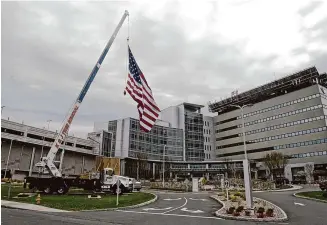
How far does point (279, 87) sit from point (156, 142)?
54.6 metres

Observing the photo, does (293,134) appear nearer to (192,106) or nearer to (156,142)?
(192,106)

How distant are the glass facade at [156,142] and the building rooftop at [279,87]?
2721 centimetres

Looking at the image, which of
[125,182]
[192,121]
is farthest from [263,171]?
[125,182]

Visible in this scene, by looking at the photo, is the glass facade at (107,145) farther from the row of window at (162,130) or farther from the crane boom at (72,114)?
the crane boom at (72,114)

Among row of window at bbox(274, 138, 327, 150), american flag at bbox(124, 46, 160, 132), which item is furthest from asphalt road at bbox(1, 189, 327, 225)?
row of window at bbox(274, 138, 327, 150)

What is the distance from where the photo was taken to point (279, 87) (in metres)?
107

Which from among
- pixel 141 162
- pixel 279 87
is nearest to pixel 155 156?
pixel 141 162

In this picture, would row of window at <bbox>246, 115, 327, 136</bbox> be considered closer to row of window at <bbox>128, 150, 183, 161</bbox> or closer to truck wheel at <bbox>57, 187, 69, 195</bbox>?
row of window at <bbox>128, 150, 183, 161</bbox>

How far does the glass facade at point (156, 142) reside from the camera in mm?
110500

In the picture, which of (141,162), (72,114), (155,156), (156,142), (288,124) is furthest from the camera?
(156,142)

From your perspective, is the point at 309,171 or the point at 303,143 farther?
the point at 303,143

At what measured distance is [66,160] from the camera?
9175 cm

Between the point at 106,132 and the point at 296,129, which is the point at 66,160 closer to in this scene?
the point at 106,132

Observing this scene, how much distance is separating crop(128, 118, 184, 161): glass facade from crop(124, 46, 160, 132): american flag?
288ft
